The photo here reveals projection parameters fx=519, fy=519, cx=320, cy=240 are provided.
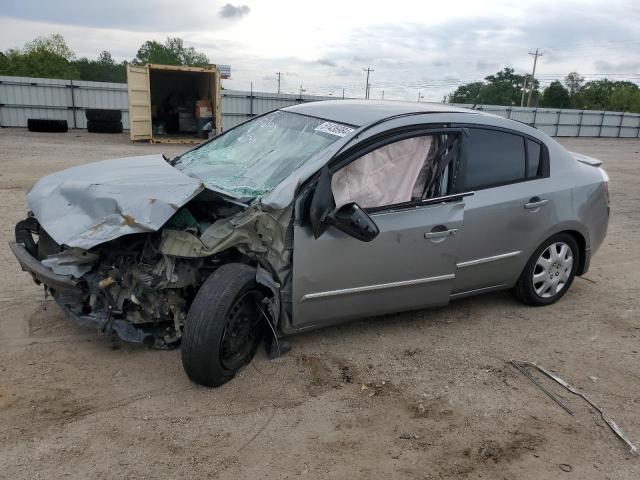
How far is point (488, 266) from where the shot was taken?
4051 mm

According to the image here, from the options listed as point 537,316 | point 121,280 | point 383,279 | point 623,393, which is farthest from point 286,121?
point 623,393

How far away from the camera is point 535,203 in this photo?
4.15 meters

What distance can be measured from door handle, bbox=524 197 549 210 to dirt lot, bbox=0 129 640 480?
3.15ft

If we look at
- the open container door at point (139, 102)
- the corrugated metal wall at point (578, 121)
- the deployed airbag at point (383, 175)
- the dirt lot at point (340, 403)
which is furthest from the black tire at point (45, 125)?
the corrugated metal wall at point (578, 121)

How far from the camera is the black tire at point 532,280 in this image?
4.37 meters

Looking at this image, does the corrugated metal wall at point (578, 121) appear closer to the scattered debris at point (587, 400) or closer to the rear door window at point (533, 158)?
the rear door window at point (533, 158)

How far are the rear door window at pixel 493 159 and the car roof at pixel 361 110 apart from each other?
0.98 ft

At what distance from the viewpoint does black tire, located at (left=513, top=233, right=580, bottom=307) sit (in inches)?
172

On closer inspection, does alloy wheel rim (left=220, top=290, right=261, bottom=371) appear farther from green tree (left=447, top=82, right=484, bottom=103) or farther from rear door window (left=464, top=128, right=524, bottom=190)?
green tree (left=447, top=82, right=484, bottom=103)

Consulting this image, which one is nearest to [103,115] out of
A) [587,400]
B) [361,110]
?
[361,110]

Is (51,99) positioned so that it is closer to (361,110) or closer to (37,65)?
(361,110)

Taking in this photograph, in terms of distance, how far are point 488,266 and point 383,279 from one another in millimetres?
1020

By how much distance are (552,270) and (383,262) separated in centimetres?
191

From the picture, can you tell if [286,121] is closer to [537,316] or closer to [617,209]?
[537,316]
